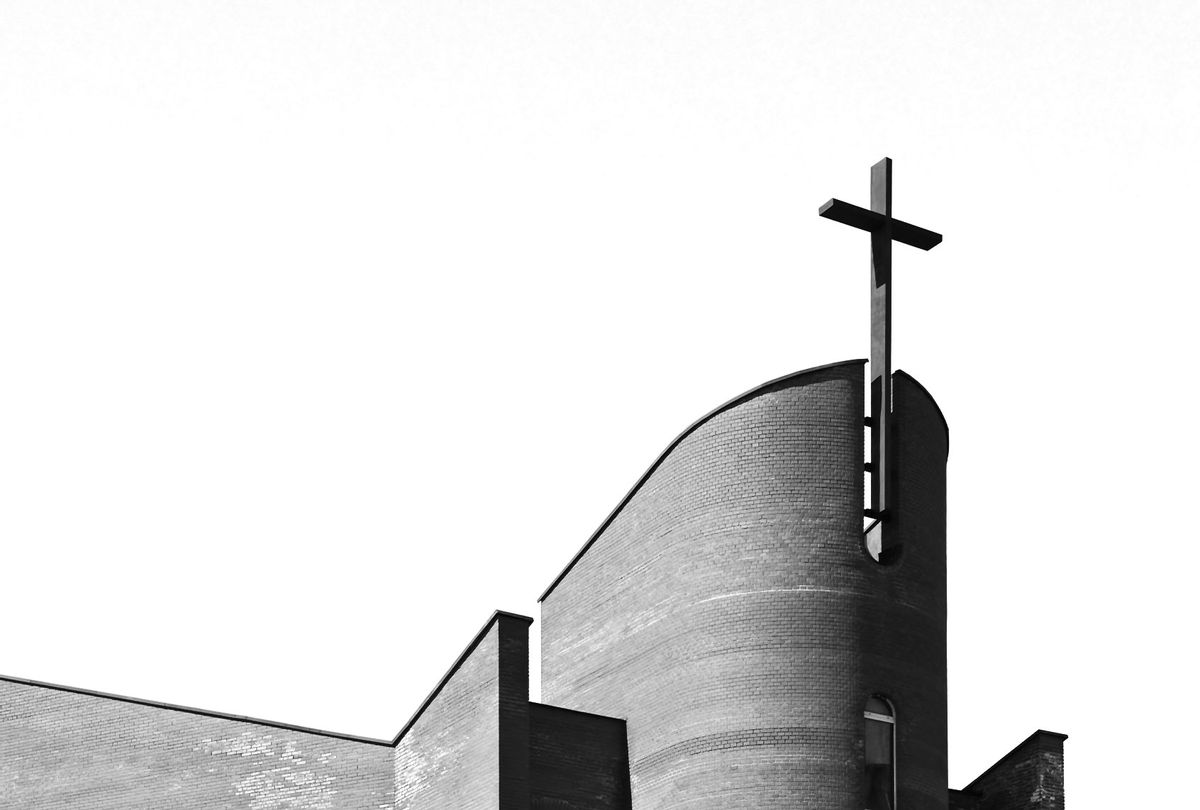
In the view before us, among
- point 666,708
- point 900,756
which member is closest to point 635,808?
point 666,708

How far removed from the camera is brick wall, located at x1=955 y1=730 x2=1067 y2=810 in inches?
1465

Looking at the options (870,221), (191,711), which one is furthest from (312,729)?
(870,221)

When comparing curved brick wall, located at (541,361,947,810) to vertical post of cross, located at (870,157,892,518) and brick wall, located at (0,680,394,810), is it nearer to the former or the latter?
vertical post of cross, located at (870,157,892,518)

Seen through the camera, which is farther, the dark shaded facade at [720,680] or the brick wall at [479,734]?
the dark shaded facade at [720,680]

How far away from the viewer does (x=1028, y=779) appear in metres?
37.3

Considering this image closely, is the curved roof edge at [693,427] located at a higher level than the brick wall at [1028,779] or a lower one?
higher

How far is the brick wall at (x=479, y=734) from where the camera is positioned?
32656 mm

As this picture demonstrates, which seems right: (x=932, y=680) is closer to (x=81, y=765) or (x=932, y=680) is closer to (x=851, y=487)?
(x=851, y=487)

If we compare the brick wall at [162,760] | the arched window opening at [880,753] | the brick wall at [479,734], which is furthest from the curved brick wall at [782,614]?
the brick wall at [162,760]

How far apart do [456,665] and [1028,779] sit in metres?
9.50

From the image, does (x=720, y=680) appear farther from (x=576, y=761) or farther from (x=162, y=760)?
(x=162, y=760)

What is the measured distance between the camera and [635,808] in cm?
3403

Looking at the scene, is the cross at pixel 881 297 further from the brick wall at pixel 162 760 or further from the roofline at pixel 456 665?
the brick wall at pixel 162 760

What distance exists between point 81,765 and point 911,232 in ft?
48.0
